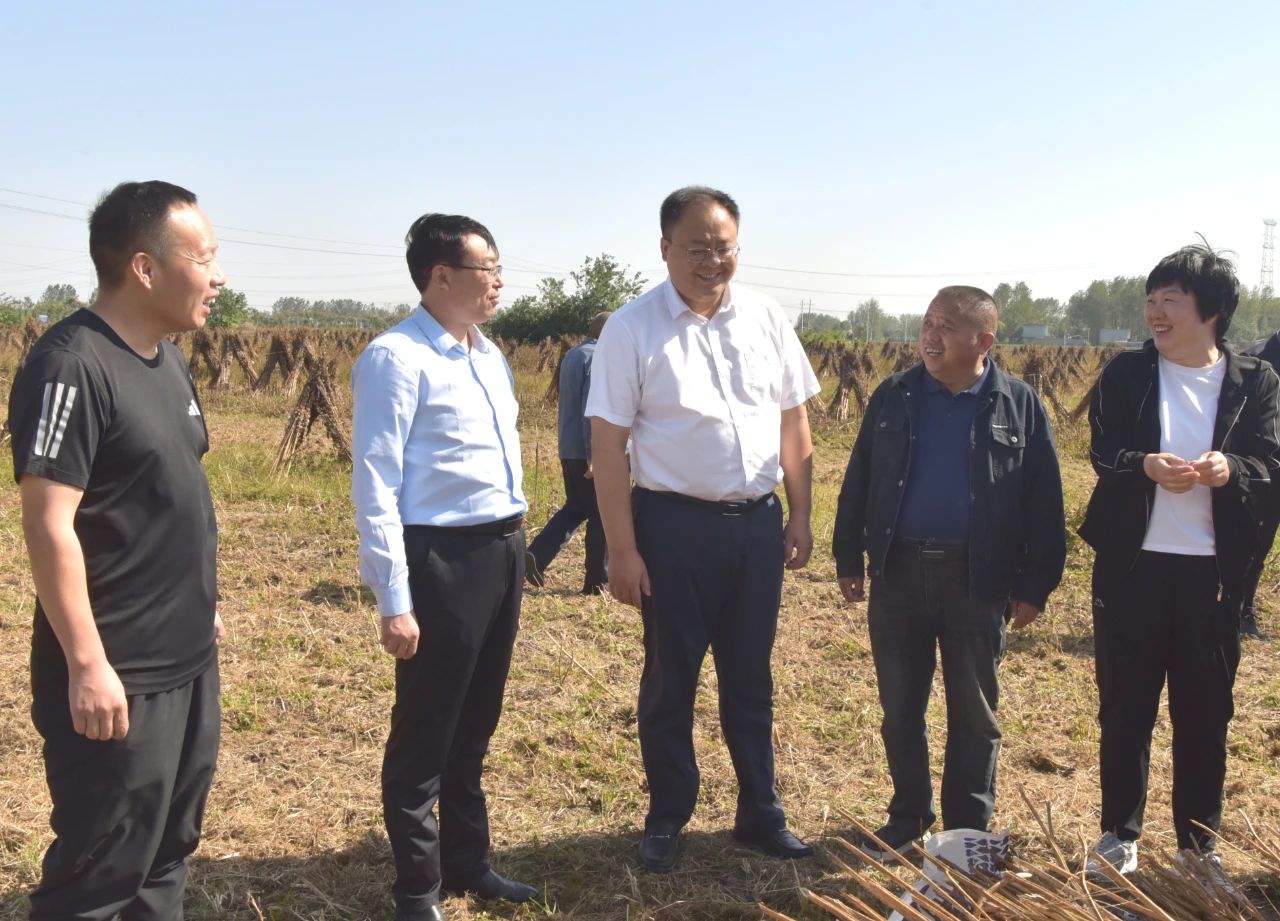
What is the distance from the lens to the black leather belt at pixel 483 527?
2537mm

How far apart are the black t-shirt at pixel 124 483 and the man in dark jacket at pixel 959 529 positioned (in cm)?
185

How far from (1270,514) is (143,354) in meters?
2.83

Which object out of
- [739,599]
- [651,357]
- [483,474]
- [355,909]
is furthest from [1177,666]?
[355,909]

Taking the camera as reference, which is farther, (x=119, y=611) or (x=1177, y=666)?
(x=1177, y=666)

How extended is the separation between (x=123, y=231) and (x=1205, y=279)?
8.50 feet

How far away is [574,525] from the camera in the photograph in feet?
20.0

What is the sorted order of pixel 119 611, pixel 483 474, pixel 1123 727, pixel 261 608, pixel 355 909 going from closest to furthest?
pixel 119 611 → pixel 483 474 → pixel 355 909 → pixel 1123 727 → pixel 261 608

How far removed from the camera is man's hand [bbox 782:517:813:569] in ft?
10.4

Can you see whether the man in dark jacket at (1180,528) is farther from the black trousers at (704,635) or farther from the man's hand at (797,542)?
the black trousers at (704,635)

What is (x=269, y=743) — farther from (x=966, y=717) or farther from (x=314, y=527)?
(x=314, y=527)

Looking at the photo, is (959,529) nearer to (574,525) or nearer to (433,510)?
(433,510)

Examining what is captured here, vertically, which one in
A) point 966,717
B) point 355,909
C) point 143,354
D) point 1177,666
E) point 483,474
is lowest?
point 355,909

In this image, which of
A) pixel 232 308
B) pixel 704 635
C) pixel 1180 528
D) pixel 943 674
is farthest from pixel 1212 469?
pixel 232 308

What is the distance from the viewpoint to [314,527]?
764 centimetres
